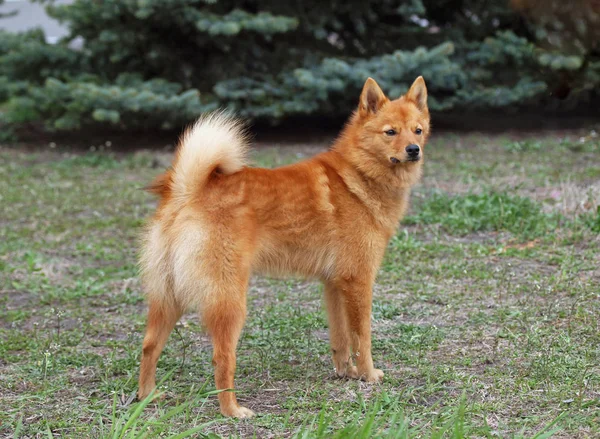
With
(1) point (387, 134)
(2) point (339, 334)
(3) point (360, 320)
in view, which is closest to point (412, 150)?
(1) point (387, 134)

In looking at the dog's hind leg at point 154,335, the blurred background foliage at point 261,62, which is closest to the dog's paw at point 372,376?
the dog's hind leg at point 154,335

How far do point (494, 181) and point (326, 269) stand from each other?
4.75 meters

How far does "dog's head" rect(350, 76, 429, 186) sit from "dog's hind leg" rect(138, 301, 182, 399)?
1.34 metres

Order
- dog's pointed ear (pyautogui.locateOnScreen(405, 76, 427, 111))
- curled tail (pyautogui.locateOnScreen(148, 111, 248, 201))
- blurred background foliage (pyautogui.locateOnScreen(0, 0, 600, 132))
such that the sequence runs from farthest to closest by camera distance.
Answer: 1. blurred background foliage (pyautogui.locateOnScreen(0, 0, 600, 132))
2. dog's pointed ear (pyautogui.locateOnScreen(405, 76, 427, 111))
3. curled tail (pyautogui.locateOnScreen(148, 111, 248, 201))

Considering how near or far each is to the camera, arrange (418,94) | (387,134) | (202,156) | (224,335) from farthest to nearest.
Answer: (418,94), (387,134), (202,156), (224,335)

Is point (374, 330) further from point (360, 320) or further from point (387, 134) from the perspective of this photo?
point (387, 134)

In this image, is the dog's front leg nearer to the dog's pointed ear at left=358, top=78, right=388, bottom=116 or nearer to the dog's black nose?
the dog's black nose

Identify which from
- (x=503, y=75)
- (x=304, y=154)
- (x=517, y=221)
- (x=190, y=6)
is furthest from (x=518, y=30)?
(x=517, y=221)

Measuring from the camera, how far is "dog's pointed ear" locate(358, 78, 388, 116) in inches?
176

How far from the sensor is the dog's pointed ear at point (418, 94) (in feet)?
15.2

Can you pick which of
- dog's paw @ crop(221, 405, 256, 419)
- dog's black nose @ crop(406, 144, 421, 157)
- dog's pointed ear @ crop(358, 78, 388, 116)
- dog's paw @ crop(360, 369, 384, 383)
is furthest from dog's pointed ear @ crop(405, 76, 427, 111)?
dog's paw @ crop(221, 405, 256, 419)

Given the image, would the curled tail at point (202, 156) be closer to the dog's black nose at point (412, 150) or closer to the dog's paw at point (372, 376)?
the dog's black nose at point (412, 150)

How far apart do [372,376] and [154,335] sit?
1149 millimetres

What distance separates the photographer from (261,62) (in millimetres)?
11047
